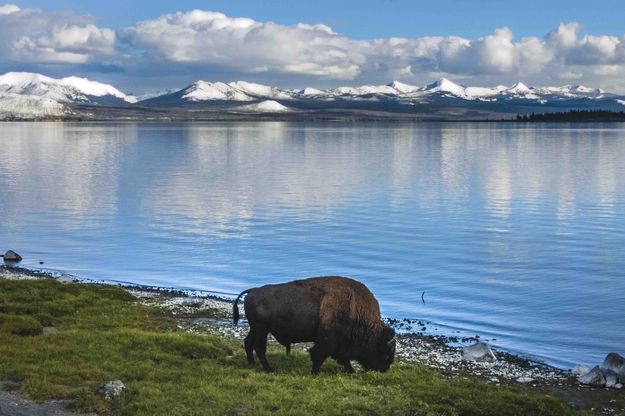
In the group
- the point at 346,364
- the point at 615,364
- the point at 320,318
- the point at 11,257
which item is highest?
the point at 320,318

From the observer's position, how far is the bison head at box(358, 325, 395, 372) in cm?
1809

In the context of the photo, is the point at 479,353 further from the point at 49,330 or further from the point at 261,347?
the point at 49,330

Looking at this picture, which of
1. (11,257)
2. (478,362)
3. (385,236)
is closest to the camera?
(478,362)

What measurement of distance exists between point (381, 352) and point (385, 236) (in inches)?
1316

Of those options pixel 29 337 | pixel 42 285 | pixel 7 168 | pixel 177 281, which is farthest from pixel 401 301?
pixel 7 168

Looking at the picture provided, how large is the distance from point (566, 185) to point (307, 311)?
72992 millimetres

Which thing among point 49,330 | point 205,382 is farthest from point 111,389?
point 49,330

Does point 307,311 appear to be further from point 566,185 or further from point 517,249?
point 566,185

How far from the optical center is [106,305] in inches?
1097

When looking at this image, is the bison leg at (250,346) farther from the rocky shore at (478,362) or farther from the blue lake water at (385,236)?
the blue lake water at (385,236)

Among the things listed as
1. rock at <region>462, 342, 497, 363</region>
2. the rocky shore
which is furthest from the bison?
rock at <region>462, 342, 497, 363</region>

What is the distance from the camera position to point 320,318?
17297mm

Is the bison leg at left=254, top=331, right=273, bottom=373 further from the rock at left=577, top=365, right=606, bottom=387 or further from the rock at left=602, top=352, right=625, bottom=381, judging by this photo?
the rock at left=602, top=352, right=625, bottom=381

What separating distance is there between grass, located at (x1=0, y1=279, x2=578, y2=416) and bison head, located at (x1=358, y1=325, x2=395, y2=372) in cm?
45
